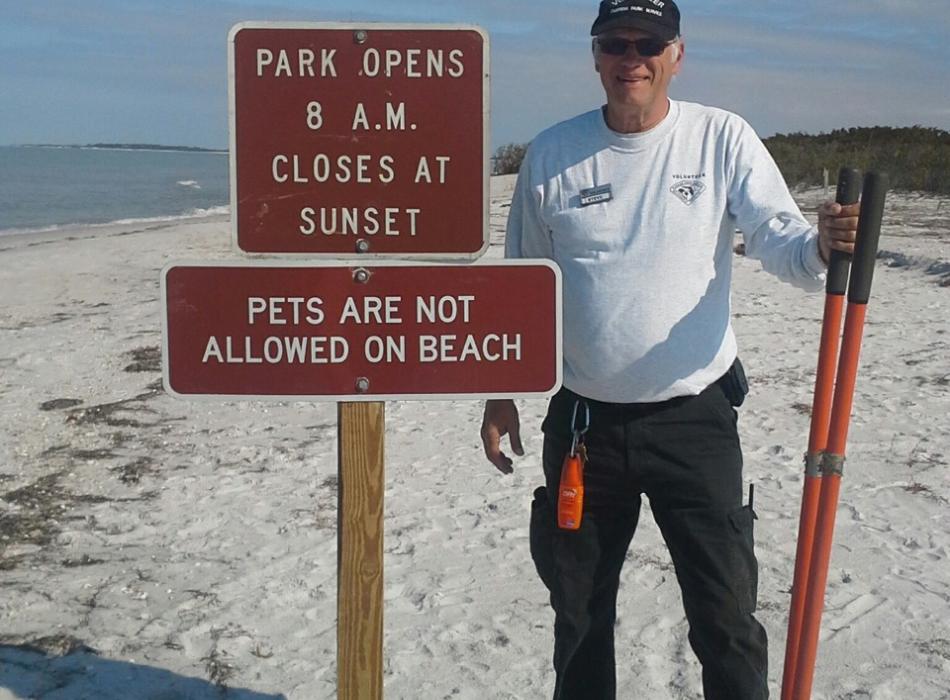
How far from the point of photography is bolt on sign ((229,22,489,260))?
2105 mm

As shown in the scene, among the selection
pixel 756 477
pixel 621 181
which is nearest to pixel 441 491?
pixel 756 477

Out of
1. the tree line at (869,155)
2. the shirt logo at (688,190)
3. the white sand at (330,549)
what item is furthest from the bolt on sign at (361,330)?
the tree line at (869,155)

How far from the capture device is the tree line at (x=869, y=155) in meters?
26.5

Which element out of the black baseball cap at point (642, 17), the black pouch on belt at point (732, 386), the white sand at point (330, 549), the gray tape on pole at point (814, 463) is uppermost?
the black baseball cap at point (642, 17)

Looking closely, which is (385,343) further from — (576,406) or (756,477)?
(756,477)

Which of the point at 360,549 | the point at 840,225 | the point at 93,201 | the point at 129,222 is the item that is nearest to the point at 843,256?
the point at 840,225

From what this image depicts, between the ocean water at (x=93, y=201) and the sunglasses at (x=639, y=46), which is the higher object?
the sunglasses at (x=639, y=46)

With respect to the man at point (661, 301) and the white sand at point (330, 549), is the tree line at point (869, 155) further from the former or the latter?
the man at point (661, 301)

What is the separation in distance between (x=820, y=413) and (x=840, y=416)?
55 millimetres

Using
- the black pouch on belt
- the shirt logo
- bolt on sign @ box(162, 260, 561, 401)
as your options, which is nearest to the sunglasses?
the shirt logo

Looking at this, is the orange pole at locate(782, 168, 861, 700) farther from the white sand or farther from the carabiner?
the white sand

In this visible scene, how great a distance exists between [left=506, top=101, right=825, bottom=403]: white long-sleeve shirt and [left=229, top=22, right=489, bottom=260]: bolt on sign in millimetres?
512

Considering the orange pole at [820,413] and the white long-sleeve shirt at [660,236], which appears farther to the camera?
the white long-sleeve shirt at [660,236]

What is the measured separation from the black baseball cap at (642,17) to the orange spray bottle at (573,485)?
3.20 feet
